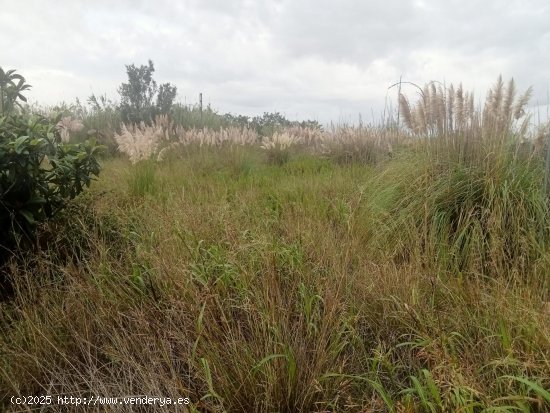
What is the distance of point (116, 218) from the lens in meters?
3.18

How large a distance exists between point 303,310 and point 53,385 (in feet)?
3.53

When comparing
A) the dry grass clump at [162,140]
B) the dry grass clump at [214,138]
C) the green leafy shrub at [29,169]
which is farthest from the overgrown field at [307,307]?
the dry grass clump at [214,138]

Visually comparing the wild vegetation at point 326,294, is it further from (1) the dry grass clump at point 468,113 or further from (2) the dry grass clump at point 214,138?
(2) the dry grass clump at point 214,138

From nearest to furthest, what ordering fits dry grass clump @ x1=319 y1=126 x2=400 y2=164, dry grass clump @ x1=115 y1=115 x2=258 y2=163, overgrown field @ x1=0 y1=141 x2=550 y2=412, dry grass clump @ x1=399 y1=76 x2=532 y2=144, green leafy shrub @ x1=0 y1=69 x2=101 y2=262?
overgrown field @ x1=0 y1=141 x2=550 y2=412 → green leafy shrub @ x1=0 y1=69 x2=101 y2=262 → dry grass clump @ x1=399 y1=76 x2=532 y2=144 → dry grass clump @ x1=115 y1=115 x2=258 y2=163 → dry grass clump @ x1=319 y1=126 x2=400 y2=164

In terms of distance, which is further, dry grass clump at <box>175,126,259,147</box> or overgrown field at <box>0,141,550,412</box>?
dry grass clump at <box>175,126,259,147</box>

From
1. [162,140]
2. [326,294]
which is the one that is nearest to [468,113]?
[326,294]

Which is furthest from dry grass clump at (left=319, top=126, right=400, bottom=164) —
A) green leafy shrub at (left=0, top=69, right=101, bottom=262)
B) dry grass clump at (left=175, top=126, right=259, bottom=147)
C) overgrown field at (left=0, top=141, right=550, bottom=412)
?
green leafy shrub at (left=0, top=69, right=101, bottom=262)

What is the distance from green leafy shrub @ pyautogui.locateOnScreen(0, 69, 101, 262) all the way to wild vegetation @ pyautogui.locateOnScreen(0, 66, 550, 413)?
204 mm

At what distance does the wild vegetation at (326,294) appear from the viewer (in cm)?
149

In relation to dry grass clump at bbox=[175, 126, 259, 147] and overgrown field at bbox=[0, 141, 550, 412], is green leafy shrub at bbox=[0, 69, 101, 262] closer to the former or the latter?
overgrown field at bbox=[0, 141, 550, 412]

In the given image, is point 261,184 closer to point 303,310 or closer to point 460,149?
point 460,149

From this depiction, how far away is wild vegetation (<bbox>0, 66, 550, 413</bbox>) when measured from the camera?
1.49m

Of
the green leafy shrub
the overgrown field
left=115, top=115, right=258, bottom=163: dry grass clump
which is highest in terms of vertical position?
left=115, top=115, right=258, bottom=163: dry grass clump

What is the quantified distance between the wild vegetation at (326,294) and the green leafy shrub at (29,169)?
0.20 metres
